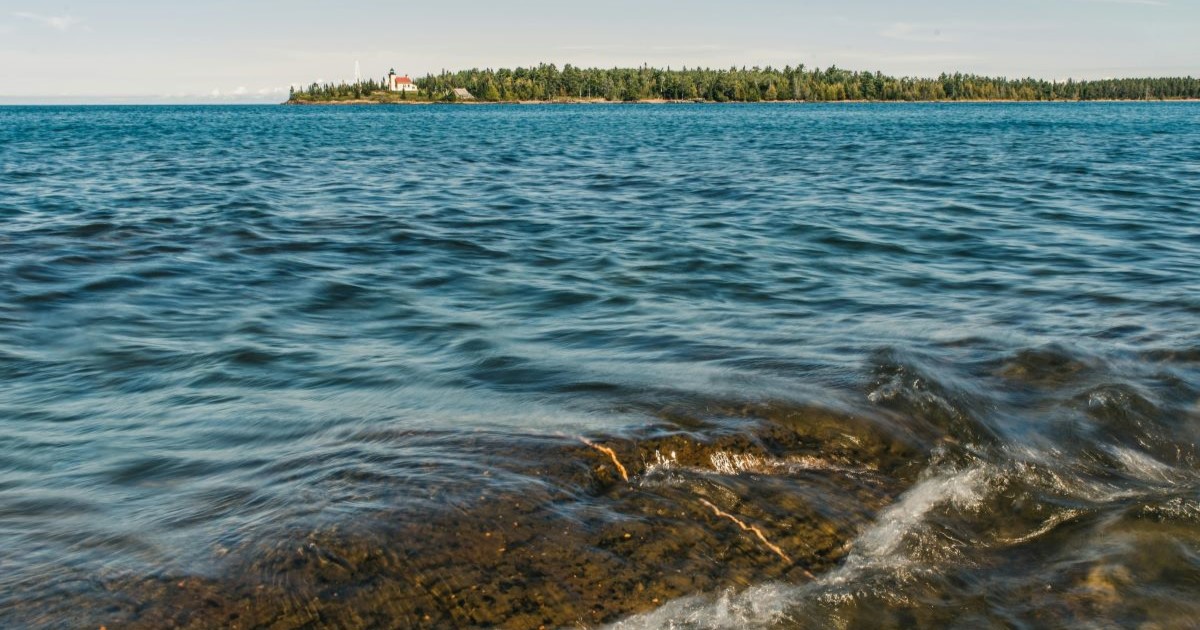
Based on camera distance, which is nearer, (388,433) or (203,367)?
(388,433)

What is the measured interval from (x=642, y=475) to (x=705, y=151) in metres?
36.0

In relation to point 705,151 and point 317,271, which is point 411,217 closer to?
point 317,271

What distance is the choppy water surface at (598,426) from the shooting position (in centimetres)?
457

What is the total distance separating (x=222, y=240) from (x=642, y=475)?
12572mm

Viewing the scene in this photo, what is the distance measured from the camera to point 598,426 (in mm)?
6582

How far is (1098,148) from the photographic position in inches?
1588

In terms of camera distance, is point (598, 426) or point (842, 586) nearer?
point (842, 586)

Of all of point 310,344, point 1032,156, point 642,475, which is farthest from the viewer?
point 1032,156

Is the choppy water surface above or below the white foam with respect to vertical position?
above

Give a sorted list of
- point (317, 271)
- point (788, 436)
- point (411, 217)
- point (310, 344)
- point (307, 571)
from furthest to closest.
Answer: point (411, 217) → point (317, 271) → point (310, 344) → point (788, 436) → point (307, 571)

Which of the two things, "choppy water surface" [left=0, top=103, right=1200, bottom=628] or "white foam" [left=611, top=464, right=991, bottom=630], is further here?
"choppy water surface" [left=0, top=103, right=1200, bottom=628]

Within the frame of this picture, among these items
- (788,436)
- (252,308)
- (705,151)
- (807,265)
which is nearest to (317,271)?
(252,308)

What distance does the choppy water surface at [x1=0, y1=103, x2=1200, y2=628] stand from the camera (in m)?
4.57

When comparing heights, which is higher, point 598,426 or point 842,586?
point 598,426
